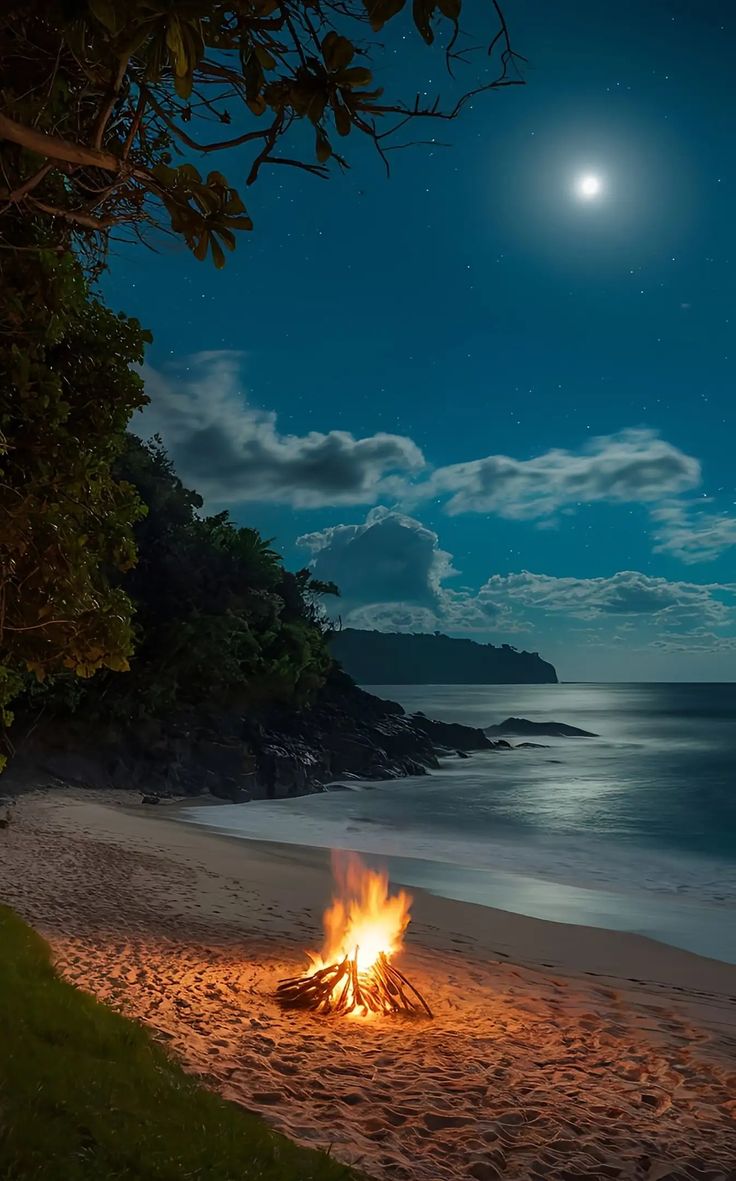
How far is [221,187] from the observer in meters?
3.29

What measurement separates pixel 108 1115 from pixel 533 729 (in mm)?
74935

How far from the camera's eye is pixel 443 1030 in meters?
7.04

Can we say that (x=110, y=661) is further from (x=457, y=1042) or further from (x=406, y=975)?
(x=406, y=975)

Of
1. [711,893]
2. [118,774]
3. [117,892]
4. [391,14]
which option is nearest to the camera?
[391,14]

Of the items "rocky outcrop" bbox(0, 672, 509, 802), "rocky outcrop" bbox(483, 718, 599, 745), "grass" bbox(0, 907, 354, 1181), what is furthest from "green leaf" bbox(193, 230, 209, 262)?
"rocky outcrop" bbox(483, 718, 599, 745)

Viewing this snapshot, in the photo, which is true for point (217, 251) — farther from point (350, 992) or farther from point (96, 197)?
point (350, 992)

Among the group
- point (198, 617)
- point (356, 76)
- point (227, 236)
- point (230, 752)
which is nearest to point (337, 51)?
point (356, 76)

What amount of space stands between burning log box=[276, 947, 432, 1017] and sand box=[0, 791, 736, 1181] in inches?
7.0

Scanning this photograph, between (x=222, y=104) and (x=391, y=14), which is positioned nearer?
(x=391, y=14)

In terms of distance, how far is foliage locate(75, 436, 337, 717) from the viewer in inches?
1067

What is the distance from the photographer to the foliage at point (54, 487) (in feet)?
16.1

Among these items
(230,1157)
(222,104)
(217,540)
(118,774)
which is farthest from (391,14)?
(217,540)

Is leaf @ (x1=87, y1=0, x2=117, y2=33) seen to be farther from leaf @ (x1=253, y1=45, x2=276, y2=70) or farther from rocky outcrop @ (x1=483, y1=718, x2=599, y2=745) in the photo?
rocky outcrop @ (x1=483, y1=718, x2=599, y2=745)

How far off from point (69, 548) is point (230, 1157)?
11.0 feet
